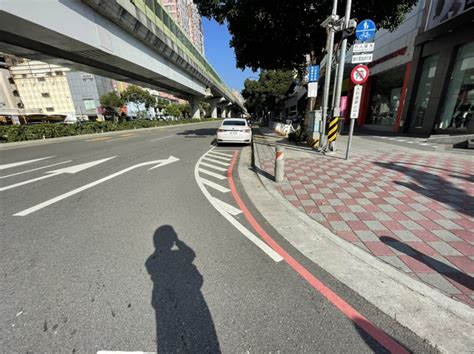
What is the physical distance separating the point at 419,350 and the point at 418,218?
2744mm

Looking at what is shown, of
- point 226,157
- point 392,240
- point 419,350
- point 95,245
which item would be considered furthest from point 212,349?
point 226,157

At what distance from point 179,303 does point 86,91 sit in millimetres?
72393

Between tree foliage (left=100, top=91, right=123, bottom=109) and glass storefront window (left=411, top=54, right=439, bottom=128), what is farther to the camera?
tree foliage (left=100, top=91, right=123, bottom=109)

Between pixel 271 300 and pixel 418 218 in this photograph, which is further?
pixel 418 218

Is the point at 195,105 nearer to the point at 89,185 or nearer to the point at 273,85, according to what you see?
the point at 273,85

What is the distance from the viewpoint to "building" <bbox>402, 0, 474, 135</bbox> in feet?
38.3

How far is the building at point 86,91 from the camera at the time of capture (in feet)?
185

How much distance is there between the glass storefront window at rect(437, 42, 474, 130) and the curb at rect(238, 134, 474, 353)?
47.0 feet

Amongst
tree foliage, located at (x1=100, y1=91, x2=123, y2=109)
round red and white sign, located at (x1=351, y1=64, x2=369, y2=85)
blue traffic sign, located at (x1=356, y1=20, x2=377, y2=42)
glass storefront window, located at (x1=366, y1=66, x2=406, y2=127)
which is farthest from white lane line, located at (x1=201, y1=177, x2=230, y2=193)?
tree foliage, located at (x1=100, y1=91, x2=123, y2=109)

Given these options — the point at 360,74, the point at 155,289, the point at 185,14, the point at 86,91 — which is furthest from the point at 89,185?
the point at 185,14

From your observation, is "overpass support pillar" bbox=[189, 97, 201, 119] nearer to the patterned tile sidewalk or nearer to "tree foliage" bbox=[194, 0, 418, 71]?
"tree foliage" bbox=[194, 0, 418, 71]

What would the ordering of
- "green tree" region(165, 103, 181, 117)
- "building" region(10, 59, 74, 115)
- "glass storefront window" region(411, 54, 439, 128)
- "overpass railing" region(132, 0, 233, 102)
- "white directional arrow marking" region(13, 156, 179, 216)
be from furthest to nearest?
"green tree" region(165, 103, 181, 117), "building" region(10, 59, 74, 115), "overpass railing" region(132, 0, 233, 102), "glass storefront window" region(411, 54, 439, 128), "white directional arrow marking" region(13, 156, 179, 216)

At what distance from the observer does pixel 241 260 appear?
9.35 feet

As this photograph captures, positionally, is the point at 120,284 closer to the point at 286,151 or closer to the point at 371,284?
the point at 371,284
